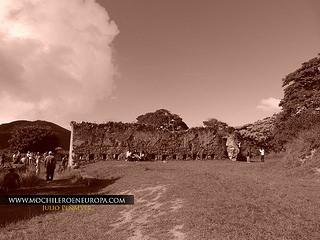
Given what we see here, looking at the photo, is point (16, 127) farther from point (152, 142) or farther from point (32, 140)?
point (152, 142)

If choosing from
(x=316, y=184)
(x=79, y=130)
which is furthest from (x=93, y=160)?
(x=316, y=184)

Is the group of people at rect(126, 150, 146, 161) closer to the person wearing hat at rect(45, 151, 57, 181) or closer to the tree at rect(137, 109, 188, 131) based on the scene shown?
the person wearing hat at rect(45, 151, 57, 181)

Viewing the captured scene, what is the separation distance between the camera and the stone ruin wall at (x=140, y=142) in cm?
3213

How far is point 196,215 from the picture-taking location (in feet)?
35.6

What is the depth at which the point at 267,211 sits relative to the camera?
37.5ft

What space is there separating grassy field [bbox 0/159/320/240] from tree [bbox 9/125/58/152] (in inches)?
1946

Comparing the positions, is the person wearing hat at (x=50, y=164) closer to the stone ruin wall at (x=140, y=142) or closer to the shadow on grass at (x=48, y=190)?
the shadow on grass at (x=48, y=190)

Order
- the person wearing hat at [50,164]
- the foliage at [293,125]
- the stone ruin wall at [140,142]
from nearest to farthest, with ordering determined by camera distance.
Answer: the person wearing hat at [50,164] → the foliage at [293,125] → the stone ruin wall at [140,142]

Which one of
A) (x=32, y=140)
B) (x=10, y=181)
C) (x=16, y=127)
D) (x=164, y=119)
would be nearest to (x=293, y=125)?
(x=10, y=181)

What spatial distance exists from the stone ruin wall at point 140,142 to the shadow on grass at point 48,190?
8.00 m

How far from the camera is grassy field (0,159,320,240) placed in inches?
387

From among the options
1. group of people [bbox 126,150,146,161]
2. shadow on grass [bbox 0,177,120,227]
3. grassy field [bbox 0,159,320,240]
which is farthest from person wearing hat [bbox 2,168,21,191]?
group of people [bbox 126,150,146,161]

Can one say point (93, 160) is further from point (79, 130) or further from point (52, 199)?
point (52, 199)

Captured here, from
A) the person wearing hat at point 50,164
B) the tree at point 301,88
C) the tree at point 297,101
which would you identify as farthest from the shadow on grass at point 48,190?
the tree at point 301,88
